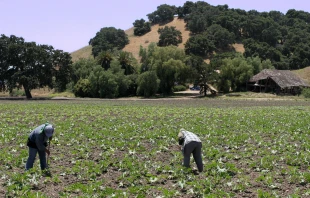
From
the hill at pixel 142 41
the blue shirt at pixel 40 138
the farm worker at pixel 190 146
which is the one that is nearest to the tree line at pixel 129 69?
the hill at pixel 142 41

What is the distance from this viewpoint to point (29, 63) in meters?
64.0

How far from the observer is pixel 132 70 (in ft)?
262

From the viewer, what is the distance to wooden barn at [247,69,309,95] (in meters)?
72.2

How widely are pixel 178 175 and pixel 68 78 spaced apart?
60.7 meters

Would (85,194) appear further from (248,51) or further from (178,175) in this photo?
(248,51)

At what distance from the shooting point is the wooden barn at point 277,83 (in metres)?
72.2

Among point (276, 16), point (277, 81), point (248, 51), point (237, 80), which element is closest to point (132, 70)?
point (237, 80)

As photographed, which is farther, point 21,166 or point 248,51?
point 248,51

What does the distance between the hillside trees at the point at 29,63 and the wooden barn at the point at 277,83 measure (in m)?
38.7

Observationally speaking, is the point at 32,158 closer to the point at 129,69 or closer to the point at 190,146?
the point at 190,146

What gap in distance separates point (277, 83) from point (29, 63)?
46961 millimetres

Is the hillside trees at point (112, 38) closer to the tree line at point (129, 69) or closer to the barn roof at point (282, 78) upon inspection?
the tree line at point (129, 69)

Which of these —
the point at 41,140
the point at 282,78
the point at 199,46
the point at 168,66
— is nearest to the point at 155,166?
the point at 41,140

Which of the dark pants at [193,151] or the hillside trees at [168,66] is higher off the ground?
the hillside trees at [168,66]
